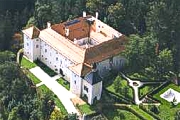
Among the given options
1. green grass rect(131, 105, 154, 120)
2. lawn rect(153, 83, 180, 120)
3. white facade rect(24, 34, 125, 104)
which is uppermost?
white facade rect(24, 34, 125, 104)

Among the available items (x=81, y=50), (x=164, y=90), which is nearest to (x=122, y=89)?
(x=164, y=90)

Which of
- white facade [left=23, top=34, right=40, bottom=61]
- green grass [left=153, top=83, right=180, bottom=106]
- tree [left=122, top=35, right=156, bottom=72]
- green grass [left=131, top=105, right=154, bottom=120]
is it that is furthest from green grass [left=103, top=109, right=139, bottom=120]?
white facade [left=23, top=34, right=40, bottom=61]

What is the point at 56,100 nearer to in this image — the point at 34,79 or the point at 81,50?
the point at 34,79

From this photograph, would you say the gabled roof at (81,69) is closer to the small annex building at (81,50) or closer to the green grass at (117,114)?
the small annex building at (81,50)

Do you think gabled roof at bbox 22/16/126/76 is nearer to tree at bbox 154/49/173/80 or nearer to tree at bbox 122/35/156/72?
tree at bbox 122/35/156/72

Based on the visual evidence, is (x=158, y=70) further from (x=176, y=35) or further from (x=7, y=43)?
(x=7, y=43)

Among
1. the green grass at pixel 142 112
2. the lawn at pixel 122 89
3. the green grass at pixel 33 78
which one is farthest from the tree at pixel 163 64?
the green grass at pixel 33 78
